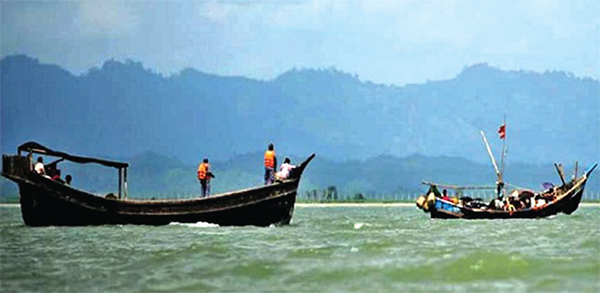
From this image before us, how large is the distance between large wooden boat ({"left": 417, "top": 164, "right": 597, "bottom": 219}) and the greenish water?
619 inches

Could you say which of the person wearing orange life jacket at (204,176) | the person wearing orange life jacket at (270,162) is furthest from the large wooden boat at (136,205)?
the person wearing orange life jacket at (204,176)

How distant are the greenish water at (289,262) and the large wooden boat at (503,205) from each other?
15.7 meters

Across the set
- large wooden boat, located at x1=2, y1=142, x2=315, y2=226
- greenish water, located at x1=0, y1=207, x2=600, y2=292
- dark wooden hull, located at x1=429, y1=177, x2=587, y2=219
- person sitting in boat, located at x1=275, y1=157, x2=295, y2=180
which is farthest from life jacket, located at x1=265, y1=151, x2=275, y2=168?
dark wooden hull, located at x1=429, y1=177, x2=587, y2=219

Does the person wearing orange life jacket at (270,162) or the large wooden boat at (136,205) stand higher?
the person wearing orange life jacket at (270,162)

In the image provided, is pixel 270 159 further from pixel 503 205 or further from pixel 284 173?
pixel 503 205

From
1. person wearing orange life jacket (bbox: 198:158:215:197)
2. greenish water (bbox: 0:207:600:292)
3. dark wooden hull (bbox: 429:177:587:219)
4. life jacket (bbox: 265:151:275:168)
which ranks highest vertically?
life jacket (bbox: 265:151:275:168)

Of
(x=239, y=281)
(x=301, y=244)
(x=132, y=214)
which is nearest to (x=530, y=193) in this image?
(x=132, y=214)

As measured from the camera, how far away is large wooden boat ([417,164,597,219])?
48.4 meters

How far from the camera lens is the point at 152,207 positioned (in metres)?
34.7

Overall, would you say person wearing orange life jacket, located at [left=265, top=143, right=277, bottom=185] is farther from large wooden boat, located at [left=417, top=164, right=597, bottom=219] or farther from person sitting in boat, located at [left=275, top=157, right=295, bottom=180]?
large wooden boat, located at [left=417, top=164, right=597, bottom=219]

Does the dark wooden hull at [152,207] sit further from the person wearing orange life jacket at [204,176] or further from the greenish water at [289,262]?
the greenish water at [289,262]

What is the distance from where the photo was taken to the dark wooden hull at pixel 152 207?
34562mm

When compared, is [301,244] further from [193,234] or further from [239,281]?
[239,281]

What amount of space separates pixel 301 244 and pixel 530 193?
86.4 ft
